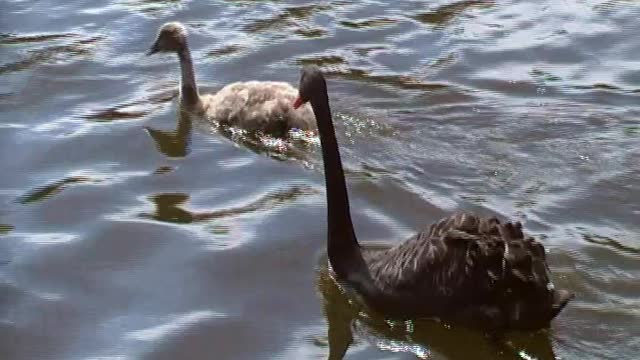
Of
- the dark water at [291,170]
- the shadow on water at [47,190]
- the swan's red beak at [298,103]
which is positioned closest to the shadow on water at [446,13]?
the dark water at [291,170]

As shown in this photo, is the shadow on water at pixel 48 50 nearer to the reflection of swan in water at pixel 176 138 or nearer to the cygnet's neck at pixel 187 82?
the cygnet's neck at pixel 187 82

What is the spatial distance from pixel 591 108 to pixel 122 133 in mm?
3192

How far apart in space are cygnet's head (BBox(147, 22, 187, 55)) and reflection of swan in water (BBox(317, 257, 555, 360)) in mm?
3663

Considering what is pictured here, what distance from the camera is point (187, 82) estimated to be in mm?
8328

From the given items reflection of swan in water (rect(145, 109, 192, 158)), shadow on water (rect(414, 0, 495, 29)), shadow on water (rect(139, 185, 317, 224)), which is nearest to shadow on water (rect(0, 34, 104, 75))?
reflection of swan in water (rect(145, 109, 192, 158))

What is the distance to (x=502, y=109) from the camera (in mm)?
7766

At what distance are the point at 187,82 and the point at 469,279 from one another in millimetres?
3857

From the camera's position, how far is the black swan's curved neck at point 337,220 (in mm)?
5656

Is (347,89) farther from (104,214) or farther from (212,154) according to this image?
(104,214)

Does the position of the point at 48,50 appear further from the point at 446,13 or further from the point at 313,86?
the point at 313,86

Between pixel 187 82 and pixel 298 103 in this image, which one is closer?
pixel 298 103

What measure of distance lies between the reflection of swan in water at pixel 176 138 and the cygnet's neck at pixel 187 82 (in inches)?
3.8

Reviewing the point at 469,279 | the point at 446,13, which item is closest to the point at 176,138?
the point at 446,13

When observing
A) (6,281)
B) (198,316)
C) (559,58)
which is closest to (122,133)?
(6,281)
